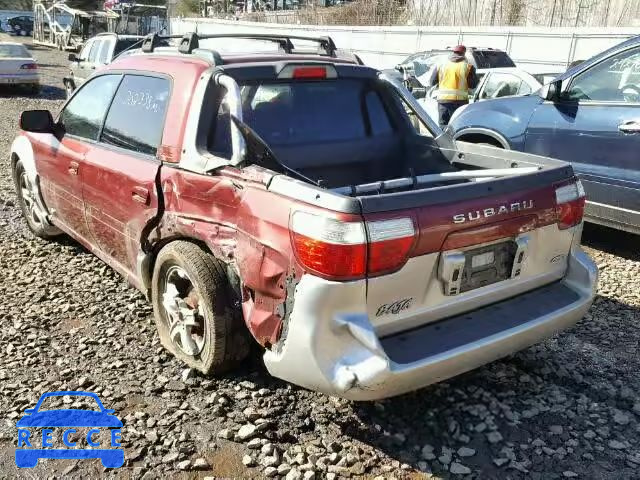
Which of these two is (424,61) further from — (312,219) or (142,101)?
(312,219)

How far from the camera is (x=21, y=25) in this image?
47719 millimetres

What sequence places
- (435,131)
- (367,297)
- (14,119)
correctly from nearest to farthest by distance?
(367,297)
(435,131)
(14,119)

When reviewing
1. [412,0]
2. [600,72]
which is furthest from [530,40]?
[600,72]

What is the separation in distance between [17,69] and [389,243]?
58.7 feet

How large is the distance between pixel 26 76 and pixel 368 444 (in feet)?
58.3

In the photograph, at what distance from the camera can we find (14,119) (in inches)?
537

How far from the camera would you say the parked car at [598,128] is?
536cm

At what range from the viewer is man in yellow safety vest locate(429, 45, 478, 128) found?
10016 millimetres

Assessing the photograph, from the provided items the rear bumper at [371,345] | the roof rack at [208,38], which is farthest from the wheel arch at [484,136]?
the rear bumper at [371,345]

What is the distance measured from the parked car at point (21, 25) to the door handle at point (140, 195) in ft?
169

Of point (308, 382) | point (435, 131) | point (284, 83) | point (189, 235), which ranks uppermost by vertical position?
point (284, 83)

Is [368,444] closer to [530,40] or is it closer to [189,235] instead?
[189,235]

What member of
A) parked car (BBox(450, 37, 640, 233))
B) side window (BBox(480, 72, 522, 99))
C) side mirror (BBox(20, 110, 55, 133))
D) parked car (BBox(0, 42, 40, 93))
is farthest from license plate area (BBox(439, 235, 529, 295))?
parked car (BBox(0, 42, 40, 93))

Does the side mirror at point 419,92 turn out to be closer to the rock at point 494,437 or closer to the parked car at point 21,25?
the rock at point 494,437
